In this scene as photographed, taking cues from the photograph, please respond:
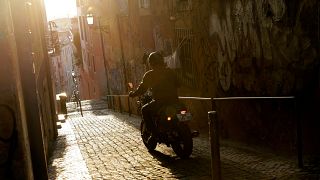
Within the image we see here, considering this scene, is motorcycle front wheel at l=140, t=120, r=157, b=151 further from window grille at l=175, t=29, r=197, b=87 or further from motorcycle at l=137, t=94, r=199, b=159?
window grille at l=175, t=29, r=197, b=87

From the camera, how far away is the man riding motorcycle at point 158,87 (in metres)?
7.66

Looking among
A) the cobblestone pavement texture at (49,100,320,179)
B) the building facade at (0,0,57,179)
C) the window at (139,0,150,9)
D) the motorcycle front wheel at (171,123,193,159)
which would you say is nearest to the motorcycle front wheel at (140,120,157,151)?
the cobblestone pavement texture at (49,100,320,179)

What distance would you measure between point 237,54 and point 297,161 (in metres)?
2.82

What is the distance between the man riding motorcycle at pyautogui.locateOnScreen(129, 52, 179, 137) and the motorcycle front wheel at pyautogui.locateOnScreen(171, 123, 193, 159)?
0.59m

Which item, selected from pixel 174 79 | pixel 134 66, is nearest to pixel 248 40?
pixel 174 79

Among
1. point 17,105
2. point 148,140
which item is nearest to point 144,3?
point 148,140

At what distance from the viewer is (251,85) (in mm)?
7988

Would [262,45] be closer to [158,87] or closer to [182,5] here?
[158,87]

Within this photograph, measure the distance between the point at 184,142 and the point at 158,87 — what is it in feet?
3.72

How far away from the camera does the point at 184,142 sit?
23.9 ft

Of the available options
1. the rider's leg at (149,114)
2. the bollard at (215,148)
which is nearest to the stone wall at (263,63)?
the rider's leg at (149,114)

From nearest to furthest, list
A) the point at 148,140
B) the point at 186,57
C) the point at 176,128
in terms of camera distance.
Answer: the point at 176,128
the point at 148,140
the point at 186,57

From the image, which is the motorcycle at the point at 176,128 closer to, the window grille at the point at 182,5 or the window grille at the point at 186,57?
the window grille at the point at 186,57

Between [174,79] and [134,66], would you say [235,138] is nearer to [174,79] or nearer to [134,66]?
[174,79]
